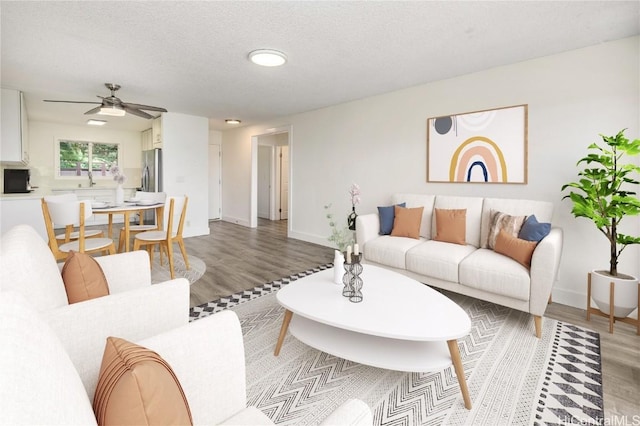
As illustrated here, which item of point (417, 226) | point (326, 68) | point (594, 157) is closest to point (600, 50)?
point (594, 157)

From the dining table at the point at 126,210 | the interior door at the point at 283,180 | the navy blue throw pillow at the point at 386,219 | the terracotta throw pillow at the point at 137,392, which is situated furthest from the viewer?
the interior door at the point at 283,180

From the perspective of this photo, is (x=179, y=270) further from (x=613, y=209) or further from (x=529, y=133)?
(x=613, y=209)

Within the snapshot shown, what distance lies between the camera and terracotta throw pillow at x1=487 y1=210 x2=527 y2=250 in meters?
2.93

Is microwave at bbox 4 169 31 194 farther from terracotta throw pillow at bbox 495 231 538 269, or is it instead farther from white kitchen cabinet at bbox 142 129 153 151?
terracotta throw pillow at bbox 495 231 538 269

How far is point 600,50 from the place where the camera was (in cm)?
288

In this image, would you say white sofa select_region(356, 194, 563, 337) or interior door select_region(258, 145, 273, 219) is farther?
interior door select_region(258, 145, 273, 219)

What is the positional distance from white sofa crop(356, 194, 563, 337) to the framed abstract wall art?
0.34 meters

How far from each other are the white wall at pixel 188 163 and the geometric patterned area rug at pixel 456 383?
4.34 metres

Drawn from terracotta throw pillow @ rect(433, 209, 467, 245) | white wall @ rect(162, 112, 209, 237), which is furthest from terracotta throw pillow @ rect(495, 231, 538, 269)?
white wall @ rect(162, 112, 209, 237)

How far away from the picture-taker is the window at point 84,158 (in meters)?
7.37

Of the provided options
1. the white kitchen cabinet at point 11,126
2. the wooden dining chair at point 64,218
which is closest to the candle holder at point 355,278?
the wooden dining chair at point 64,218

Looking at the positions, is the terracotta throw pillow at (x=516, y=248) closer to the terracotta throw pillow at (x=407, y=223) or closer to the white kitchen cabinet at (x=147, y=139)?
the terracotta throw pillow at (x=407, y=223)

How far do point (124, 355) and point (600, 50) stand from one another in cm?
414

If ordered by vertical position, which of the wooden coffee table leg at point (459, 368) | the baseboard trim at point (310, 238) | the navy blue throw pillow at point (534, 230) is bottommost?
the wooden coffee table leg at point (459, 368)
